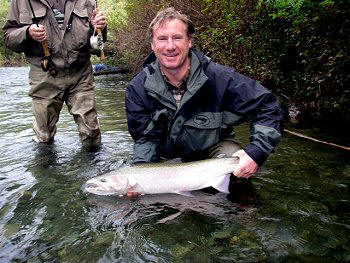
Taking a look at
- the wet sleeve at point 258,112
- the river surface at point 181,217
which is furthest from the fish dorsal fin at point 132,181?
the wet sleeve at point 258,112

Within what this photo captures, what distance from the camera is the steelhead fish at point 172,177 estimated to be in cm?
384

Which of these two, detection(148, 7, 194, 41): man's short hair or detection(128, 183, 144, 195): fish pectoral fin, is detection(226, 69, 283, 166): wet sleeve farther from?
detection(128, 183, 144, 195): fish pectoral fin

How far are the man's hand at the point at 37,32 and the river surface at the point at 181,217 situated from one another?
1.83 metres

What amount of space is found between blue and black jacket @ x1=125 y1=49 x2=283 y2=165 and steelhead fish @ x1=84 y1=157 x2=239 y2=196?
11.4 inches

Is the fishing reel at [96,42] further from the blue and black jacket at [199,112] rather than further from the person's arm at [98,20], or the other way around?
the blue and black jacket at [199,112]

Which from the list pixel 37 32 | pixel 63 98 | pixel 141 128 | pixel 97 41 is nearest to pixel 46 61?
pixel 37 32

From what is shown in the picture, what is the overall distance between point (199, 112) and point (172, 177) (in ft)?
2.56

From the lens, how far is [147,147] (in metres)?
4.31

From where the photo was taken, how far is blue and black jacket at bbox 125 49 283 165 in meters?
3.89

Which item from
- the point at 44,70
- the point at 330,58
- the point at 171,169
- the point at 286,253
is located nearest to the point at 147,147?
the point at 171,169

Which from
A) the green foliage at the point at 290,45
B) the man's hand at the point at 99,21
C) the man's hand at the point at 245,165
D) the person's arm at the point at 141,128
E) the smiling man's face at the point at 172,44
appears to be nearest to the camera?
the man's hand at the point at 245,165

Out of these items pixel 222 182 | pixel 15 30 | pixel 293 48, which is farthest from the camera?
pixel 293 48

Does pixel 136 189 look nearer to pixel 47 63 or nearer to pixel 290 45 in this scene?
pixel 47 63

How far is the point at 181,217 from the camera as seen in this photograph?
3.73 meters
